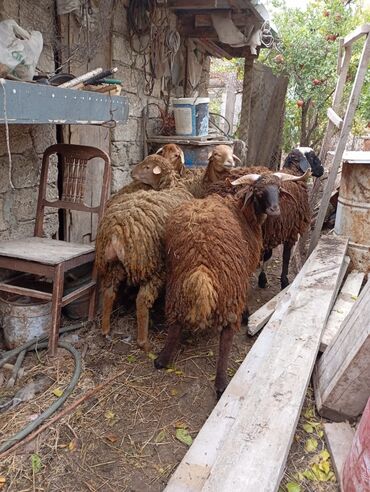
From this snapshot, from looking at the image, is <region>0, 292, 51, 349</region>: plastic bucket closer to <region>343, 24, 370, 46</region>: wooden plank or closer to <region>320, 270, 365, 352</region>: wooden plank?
<region>320, 270, 365, 352</region>: wooden plank

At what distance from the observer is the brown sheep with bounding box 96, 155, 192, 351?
120 inches

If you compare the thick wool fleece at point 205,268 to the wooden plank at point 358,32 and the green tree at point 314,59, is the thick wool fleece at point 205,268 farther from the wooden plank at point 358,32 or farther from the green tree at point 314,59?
the green tree at point 314,59

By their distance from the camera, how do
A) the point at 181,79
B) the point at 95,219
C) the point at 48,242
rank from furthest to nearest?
the point at 181,79
the point at 95,219
the point at 48,242

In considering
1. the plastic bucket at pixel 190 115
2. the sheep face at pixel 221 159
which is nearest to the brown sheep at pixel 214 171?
the sheep face at pixel 221 159

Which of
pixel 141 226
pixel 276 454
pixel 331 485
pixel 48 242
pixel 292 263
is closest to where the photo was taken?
pixel 276 454

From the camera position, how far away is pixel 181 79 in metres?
6.70

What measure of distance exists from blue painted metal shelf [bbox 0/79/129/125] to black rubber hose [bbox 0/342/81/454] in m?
1.61

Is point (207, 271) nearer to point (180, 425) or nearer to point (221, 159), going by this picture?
point (180, 425)

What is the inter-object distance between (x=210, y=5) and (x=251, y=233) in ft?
10.4

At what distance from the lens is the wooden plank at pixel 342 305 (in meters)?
Result: 3.02

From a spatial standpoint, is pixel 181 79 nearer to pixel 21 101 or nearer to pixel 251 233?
pixel 251 233

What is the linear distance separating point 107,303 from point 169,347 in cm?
66

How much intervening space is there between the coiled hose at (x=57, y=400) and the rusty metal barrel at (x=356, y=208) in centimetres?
A: 324

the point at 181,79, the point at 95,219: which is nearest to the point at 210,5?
the point at 181,79
